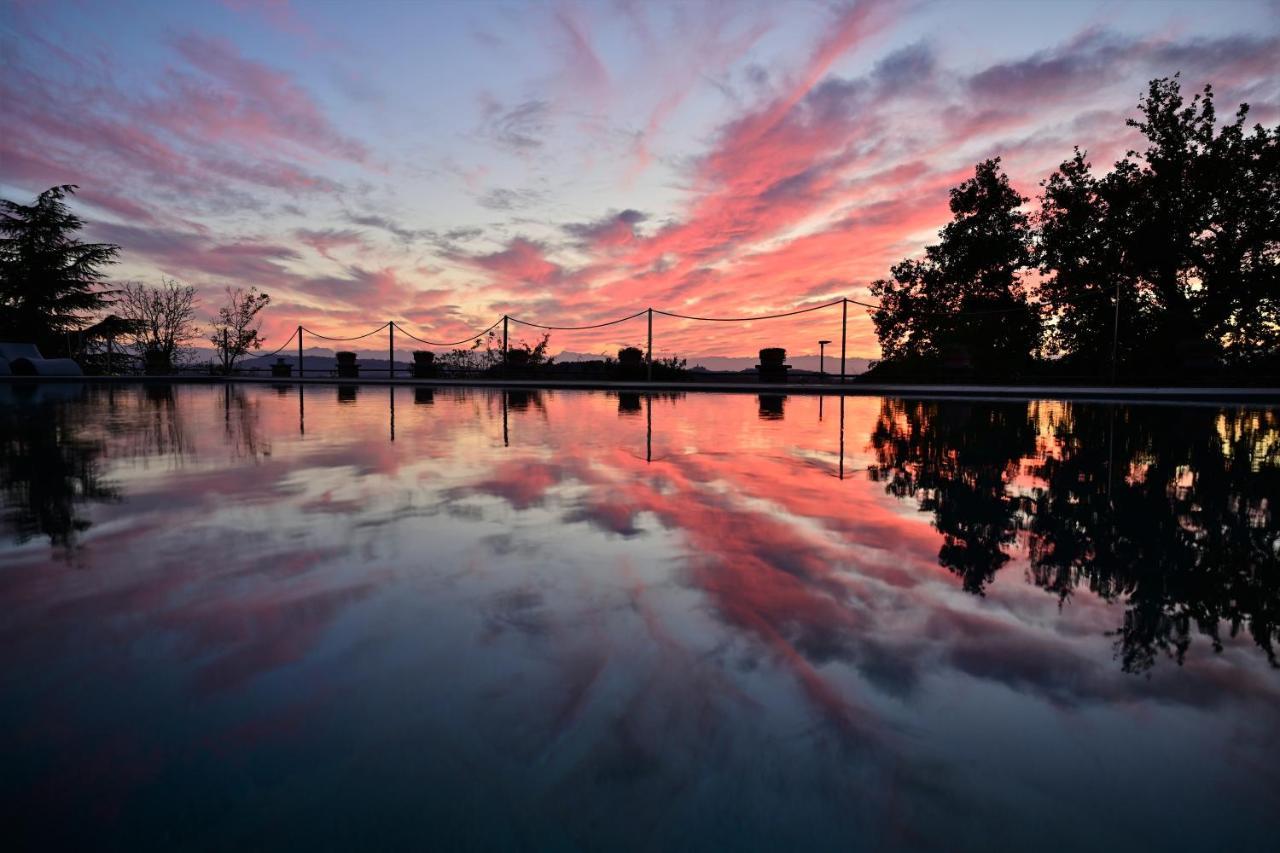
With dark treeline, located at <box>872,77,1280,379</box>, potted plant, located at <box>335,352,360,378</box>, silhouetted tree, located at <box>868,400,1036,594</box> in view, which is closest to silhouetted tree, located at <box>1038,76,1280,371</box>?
dark treeline, located at <box>872,77,1280,379</box>

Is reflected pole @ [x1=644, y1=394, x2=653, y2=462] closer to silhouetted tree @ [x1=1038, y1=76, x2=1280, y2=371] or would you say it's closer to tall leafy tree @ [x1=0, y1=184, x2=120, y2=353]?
silhouetted tree @ [x1=1038, y1=76, x2=1280, y2=371]

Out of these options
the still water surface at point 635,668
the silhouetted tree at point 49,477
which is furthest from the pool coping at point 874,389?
the still water surface at point 635,668

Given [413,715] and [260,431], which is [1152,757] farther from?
[260,431]

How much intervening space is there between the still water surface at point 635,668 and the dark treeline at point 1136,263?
1937cm

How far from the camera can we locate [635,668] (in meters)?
1.94

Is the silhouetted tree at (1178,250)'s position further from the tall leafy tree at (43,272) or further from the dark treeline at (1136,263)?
the tall leafy tree at (43,272)

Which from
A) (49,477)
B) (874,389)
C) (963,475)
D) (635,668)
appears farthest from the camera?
(874,389)

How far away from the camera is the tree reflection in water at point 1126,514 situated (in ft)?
8.19

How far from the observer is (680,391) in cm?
2014

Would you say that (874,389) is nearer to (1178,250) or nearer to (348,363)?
(1178,250)

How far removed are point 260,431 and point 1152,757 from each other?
922 cm

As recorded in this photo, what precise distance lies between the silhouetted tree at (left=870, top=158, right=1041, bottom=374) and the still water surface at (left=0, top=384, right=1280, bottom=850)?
2087 cm

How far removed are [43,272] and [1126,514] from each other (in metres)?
38.6

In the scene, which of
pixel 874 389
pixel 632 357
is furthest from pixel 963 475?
pixel 632 357
